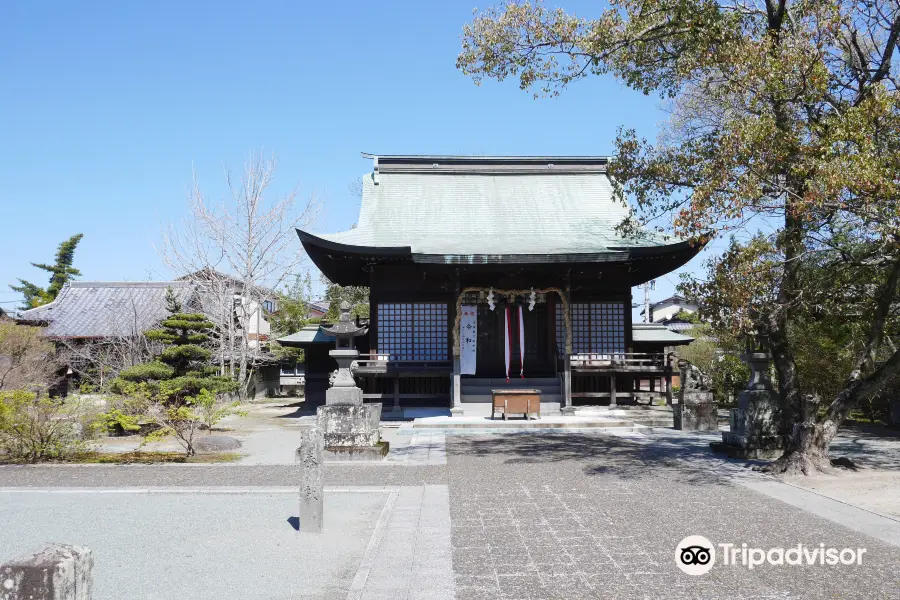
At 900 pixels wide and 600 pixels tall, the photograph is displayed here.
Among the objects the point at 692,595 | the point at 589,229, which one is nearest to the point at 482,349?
the point at 589,229

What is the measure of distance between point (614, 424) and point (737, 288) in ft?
25.0

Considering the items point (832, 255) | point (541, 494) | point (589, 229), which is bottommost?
point (541, 494)

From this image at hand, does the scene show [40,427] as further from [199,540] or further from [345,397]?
[199,540]

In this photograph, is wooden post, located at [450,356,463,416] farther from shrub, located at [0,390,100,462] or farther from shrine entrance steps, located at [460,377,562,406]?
shrub, located at [0,390,100,462]

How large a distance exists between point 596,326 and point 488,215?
5037 mm

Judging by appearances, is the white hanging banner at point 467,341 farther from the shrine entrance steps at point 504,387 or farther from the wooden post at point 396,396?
the wooden post at point 396,396

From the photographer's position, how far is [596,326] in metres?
19.2

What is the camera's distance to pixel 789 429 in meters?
10.4

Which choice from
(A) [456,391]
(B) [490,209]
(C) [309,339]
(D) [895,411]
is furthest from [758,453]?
(C) [309,339]

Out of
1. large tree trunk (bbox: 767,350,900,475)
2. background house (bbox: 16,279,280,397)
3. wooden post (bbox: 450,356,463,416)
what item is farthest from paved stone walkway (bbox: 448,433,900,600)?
background house (bbox: 16,279,280,397)

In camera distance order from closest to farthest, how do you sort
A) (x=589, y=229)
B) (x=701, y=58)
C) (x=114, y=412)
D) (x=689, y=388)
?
(x=701, y=58), (x=114, y=412), (x=689, y=388), (x=589, y=229)

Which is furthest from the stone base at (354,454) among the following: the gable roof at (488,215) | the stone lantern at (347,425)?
the gable roof at (488,215)

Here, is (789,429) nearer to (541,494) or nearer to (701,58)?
(541,494)

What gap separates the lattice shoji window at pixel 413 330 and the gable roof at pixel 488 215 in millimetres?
2081
